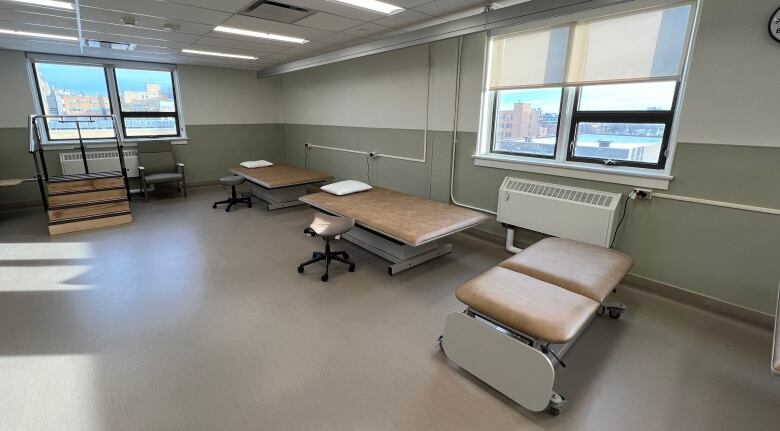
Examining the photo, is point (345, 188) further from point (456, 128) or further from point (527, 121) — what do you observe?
point (527, 121)

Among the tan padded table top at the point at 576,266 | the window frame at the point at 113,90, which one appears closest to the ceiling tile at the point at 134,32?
the window frame at the point at 113,90

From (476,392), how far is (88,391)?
2.21 meters

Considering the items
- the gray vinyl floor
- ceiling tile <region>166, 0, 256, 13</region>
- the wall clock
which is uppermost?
ceiling tile <region>166, 0, 256, 13</region>

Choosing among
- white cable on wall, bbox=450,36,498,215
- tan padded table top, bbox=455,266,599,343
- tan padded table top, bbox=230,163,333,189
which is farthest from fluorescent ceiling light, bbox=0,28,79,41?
tan padded table top, bbox=455,266,599,343

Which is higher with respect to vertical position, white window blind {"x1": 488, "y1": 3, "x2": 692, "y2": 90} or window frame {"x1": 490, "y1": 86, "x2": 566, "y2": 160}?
white window blind {"x1": 488, "y1": 3, "x2": 692, "y2": 90}

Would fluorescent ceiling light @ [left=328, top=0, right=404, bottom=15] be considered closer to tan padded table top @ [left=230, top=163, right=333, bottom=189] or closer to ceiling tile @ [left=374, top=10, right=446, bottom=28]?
ceiling tile @ [left=374, top=10, right=446, bottom=28]

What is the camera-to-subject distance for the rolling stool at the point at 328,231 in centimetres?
323

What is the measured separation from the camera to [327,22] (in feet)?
12.6

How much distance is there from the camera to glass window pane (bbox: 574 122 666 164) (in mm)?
2941

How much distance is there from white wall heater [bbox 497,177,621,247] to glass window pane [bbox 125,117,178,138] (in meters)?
6.71

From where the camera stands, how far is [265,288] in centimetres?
311

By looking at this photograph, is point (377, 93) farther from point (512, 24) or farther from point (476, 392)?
point (476, 392)

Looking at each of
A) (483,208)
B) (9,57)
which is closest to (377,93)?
(483,208)

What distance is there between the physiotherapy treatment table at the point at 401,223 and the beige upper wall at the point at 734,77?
6.32 feet
